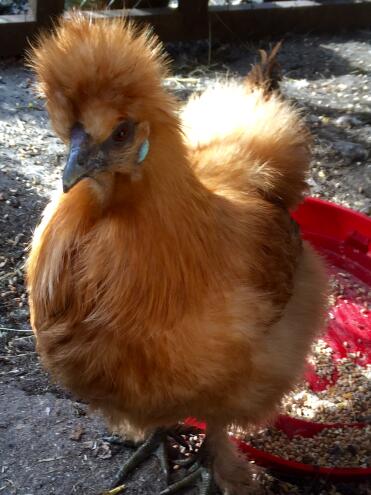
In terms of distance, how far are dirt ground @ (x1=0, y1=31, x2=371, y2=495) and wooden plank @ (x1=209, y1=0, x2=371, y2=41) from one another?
0.43 ft

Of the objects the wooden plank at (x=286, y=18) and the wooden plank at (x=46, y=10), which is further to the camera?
the wooden plank at (x=286, y=18)

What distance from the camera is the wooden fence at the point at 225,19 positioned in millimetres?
5531

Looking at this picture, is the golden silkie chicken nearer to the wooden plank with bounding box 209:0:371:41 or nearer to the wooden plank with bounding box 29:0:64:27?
the wooden plank with bounding box 29:0:64:27

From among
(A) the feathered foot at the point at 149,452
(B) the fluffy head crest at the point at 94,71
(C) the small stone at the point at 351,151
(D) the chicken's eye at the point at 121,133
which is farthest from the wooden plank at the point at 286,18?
(D) the chicken's eye at the point at 121,133

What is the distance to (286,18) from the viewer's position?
6336 mm

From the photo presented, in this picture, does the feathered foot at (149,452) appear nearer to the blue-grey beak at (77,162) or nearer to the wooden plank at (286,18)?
the blue-grey beak at (77,162)

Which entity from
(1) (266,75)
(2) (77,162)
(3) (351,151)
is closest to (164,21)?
(3) (351,151)

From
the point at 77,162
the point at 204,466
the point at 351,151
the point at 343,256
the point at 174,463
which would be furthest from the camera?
the point at 351,151

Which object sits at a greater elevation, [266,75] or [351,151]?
[266,75]

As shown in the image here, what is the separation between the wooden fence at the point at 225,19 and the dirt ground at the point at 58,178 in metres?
0.13

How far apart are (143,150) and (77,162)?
22 cm

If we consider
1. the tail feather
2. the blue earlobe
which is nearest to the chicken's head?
the blue earlobe

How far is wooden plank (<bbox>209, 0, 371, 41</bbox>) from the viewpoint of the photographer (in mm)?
6160

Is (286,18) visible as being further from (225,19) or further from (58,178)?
(58,178)
